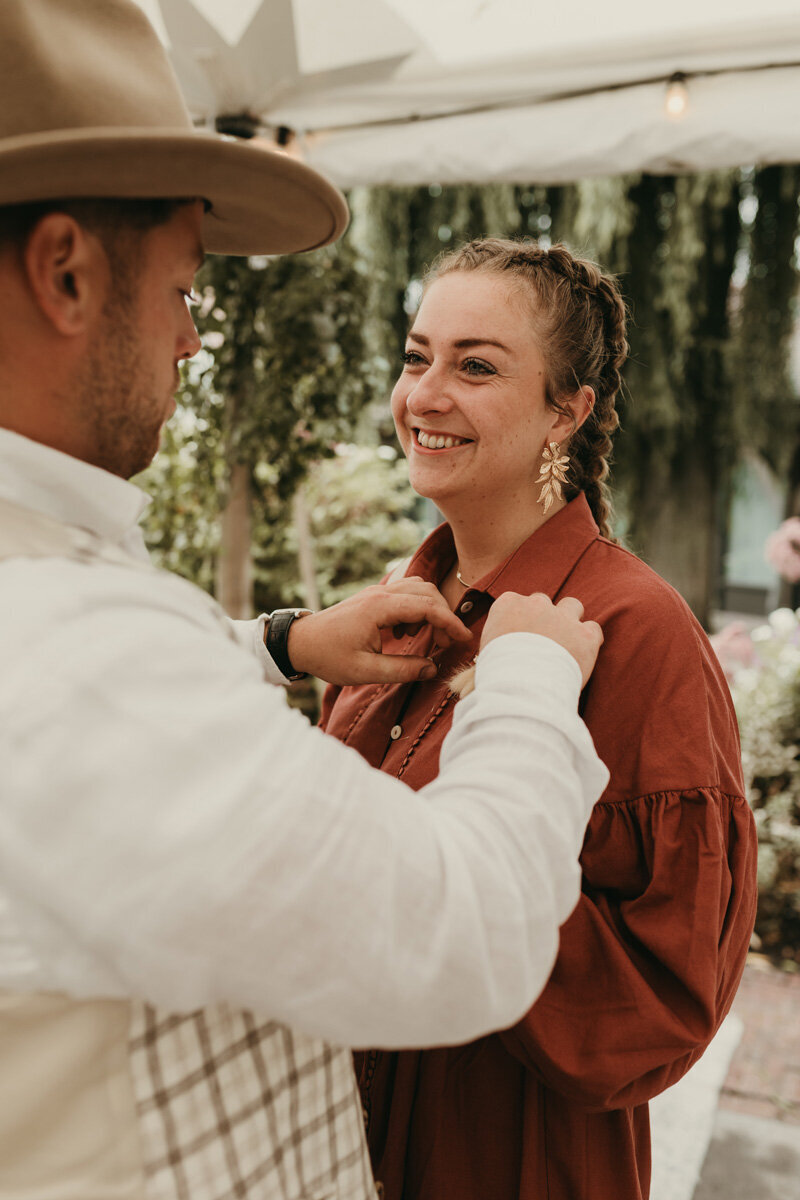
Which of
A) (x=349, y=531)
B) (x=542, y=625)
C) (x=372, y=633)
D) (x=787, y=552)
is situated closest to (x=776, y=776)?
(x=787, y=552)

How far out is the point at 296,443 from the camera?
3.10m

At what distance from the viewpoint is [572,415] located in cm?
178

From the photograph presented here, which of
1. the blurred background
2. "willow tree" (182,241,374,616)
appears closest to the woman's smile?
the blurred background

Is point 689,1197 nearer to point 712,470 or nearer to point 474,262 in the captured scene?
point 474,262

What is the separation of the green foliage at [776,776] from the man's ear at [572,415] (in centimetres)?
275

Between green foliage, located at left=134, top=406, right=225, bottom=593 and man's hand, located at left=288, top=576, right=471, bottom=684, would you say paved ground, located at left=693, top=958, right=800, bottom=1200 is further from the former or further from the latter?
green foliage, located at left=134, top=406, right=225, bottom=593

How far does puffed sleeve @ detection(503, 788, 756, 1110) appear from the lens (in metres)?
1.24

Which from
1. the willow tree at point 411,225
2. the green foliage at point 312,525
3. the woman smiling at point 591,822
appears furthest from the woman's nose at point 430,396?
the willow tree at point 411,225

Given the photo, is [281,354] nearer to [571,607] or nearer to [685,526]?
[571,607]

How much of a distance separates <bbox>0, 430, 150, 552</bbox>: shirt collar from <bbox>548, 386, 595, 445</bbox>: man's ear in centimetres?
110

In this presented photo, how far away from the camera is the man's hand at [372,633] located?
4.69 ft

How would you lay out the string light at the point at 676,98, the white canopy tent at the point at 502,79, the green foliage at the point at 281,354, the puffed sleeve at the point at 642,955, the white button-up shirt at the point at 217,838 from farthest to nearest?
1. the green foliage at the point at 281,354
2. the string light at the point at 676,98
3. the white canopy tent at the point at 502,79
4. the puffed sleeve at the point at 642,955
5. the white button-up shirt at the point at 217,838

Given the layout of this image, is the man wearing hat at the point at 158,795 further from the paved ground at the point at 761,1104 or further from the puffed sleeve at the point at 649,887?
the paved ground at the point at 761,1104

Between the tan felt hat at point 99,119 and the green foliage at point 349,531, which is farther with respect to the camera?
the green foliage at point 349,531
